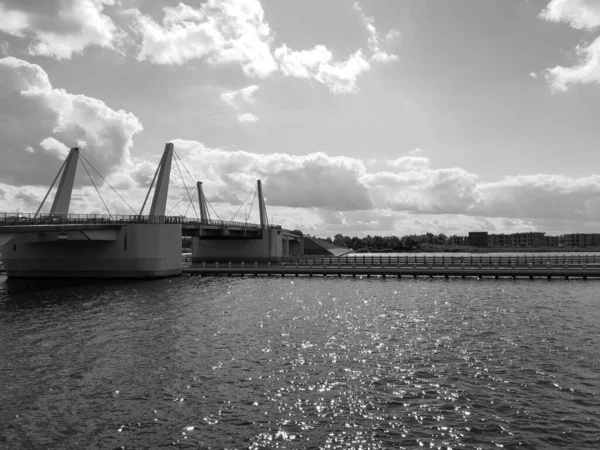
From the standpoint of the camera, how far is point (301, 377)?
1714cm

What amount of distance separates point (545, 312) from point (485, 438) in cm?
2436

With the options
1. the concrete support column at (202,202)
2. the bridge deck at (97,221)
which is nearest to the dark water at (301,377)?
the bridge deck at (97,221)

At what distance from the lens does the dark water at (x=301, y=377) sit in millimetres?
12234

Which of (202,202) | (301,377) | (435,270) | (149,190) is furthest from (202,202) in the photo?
(301,377)

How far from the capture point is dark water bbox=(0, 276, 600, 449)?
1223 cm

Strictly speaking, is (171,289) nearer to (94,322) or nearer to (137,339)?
(94,322)

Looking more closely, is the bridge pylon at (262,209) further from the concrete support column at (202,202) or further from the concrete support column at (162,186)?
the concrete support column at (162,186)

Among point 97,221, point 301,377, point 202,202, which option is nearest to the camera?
point 301,377

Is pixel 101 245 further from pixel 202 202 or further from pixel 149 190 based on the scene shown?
pixel 202 202

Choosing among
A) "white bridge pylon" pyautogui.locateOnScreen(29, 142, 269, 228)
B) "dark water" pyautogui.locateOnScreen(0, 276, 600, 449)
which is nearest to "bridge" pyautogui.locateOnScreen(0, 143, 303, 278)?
"white bridge pylon" pyautogui.locateOnScreen(29, 142, 269, 228)

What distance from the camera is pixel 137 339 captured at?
23.9 meters

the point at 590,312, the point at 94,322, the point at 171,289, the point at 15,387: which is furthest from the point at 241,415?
the point at 171,289

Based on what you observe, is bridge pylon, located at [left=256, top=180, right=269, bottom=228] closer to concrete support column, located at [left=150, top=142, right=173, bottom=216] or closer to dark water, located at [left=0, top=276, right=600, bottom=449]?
concrete support column, located at [left=150, top=142, right=173, bottom=216]

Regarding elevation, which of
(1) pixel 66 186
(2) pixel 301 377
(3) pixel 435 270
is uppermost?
(1) pixel 66 186
